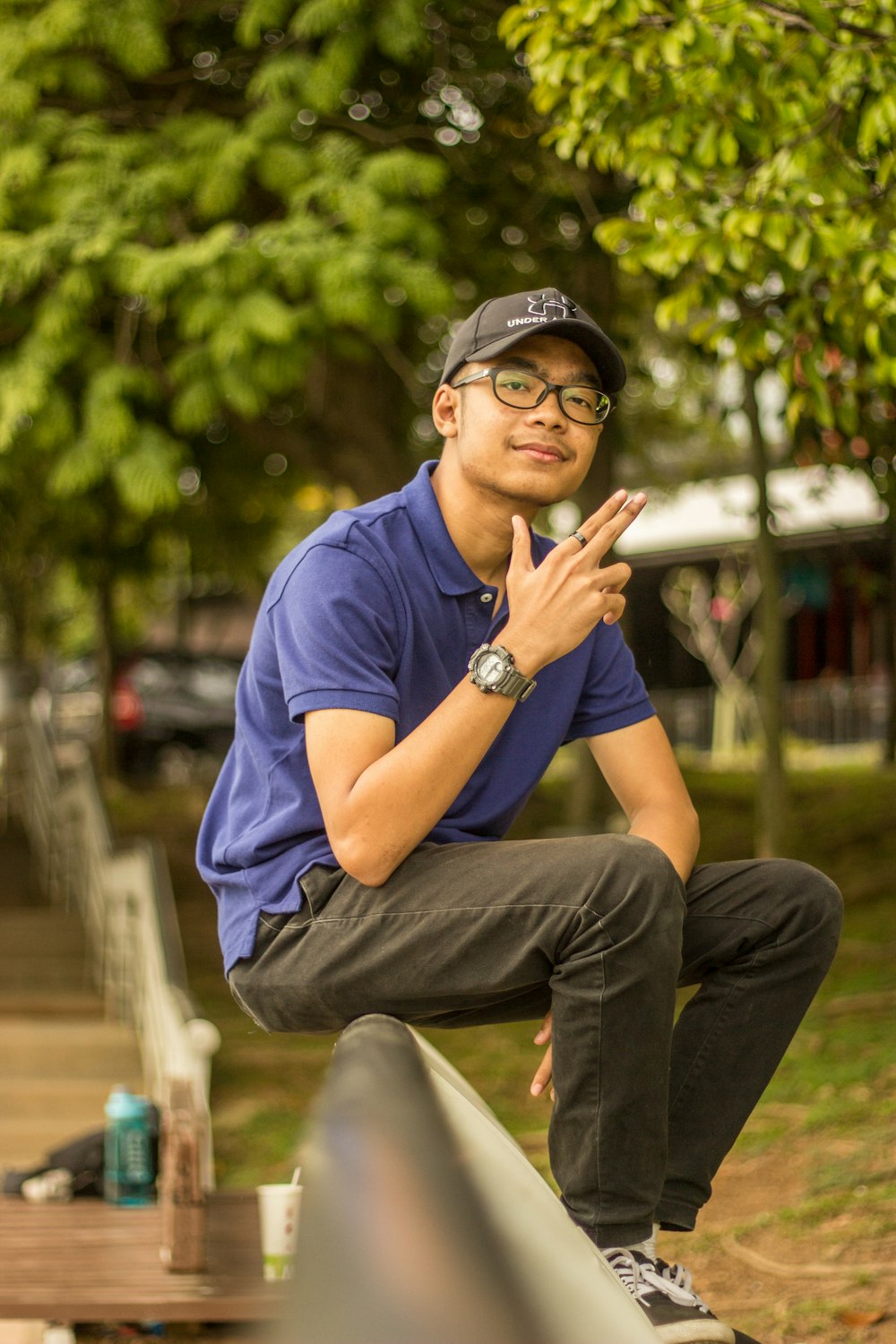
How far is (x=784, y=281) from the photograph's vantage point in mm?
4543

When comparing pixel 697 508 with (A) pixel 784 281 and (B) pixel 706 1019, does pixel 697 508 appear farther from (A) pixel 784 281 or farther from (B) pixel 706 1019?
(B) pixel 706 1019

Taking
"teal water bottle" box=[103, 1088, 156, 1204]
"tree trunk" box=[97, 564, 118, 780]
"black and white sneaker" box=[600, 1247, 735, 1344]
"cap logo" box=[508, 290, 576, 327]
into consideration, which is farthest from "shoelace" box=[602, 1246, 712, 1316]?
"tree trunk" box=[97, 564, 118, 780]

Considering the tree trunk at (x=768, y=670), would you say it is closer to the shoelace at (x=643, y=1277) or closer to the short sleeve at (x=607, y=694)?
the short sleeve at (x=607, y=694)

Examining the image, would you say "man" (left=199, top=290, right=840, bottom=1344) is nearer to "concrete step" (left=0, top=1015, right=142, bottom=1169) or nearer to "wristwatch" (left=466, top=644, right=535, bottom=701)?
"wristwatch" (left=466, top=644, right=535, bottom=701)

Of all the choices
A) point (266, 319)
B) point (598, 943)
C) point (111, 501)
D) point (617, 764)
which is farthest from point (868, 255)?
point (111, 501)

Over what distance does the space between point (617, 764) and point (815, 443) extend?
5046mm

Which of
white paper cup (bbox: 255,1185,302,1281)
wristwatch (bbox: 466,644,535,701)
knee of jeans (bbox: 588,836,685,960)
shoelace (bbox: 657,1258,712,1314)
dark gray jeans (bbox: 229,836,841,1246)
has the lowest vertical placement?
white paper cup (bbox: 255,1185,302,1281)

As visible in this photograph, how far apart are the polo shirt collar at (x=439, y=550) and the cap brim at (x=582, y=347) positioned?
0.24 m

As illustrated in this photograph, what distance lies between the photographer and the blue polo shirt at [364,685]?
8.30 feet

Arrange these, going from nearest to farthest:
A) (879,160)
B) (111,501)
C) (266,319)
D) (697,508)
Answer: (879,160) → (266,319) → (111,501) → (697,508)

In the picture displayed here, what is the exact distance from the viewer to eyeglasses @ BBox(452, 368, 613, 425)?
2686mm

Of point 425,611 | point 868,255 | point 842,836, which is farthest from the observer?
point 842,836

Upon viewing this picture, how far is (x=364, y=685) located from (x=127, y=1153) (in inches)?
151

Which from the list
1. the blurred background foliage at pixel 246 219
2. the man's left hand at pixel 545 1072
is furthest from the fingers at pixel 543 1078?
the blurred background foliage at pixel 246 219
